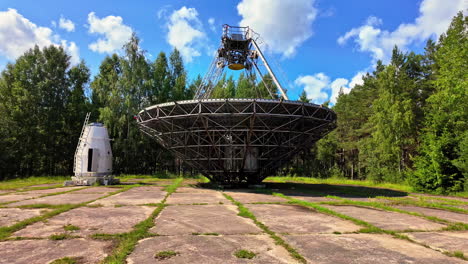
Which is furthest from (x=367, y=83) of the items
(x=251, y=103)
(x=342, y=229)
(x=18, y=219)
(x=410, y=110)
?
(x=18, y=219)

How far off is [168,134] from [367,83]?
39.1m

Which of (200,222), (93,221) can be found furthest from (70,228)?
(200,222)

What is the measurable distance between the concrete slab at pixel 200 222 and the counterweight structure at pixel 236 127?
26.8 feet

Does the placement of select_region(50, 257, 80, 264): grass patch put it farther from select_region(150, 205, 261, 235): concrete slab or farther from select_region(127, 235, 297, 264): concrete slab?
select_region(150, 205, 261, 235): concrete slab

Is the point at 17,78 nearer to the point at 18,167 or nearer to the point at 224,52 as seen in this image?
the point at 18,167

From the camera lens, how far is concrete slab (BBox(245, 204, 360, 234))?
8.14 m

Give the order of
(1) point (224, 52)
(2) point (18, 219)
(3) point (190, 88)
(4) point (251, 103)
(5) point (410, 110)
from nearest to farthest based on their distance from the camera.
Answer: (2) point (18, 219) < (4) point (251, 103) < (1) point (224, 52) < (5) point (410, 110) < (3) point (190, 88)

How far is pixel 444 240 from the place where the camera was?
23.5ft

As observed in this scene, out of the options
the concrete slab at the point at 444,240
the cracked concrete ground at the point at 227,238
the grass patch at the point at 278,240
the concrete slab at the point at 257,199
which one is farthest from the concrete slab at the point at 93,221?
the concrete slab at the point at 444,240

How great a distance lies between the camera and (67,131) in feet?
157

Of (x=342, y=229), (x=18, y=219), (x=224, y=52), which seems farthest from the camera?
(x=224, y=52)

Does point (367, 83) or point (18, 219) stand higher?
point (367, 83)

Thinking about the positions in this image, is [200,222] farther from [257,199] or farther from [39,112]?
[39,112]

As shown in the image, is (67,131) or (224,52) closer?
(224,52)
